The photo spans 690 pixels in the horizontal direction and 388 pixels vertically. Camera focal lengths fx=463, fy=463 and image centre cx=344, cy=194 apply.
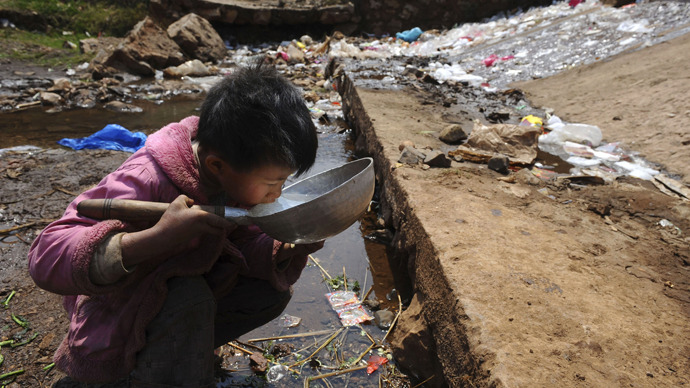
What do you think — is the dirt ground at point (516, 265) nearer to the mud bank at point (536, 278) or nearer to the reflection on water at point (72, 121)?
the mud bank at point (536, 278)

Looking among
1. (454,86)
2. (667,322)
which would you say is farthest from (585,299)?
(454,86)

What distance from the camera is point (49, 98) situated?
18.6ft

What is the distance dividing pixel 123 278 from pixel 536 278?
1.40 metres

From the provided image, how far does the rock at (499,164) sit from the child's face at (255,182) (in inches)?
80.2

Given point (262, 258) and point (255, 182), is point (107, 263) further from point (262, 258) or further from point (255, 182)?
point (262, 258)

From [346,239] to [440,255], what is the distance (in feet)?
3.81

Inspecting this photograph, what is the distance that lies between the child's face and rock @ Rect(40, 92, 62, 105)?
17.9ft

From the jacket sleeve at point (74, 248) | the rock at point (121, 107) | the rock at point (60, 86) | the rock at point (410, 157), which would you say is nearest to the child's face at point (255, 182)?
the jacket sleeve at point (74, 248)

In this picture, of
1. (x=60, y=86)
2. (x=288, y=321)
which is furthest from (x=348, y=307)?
(x=60, y=86)

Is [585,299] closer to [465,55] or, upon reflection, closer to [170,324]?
[170,324]

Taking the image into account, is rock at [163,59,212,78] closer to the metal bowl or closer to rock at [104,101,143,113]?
rock at [104,101,143,113]

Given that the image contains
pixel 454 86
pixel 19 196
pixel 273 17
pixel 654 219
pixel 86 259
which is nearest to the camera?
pixel 86 259

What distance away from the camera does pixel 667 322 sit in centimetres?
161

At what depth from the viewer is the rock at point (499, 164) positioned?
3.04 meters
